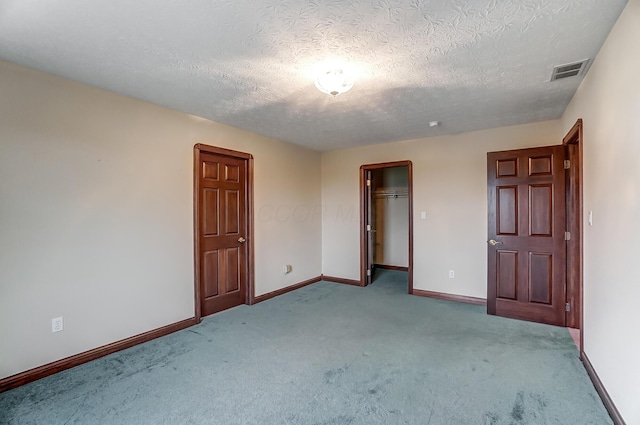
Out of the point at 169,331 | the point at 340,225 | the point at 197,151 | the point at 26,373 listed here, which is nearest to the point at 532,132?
the point at 340,225

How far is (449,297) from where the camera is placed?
4.43 meters

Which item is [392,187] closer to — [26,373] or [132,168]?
[132,168]

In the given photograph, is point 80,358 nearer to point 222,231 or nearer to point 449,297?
point 222,231

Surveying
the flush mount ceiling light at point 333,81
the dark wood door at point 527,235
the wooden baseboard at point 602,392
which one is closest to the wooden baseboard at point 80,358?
the flush mount ceiling light at point 333,81

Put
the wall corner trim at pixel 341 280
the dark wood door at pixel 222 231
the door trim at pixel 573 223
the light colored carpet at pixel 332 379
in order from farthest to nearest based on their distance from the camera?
1. the wall corner trim at pixel 341 280
2. the dark wood door at pixel 222 231
3. the door trim at pixel 573 223
4. the light colored carpet at pixel 332 379

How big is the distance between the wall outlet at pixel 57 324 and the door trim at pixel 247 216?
1237 millimetres

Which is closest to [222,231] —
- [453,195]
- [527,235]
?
[453,195]

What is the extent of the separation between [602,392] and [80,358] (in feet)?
13.0

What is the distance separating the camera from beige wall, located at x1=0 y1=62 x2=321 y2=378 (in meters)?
2.31

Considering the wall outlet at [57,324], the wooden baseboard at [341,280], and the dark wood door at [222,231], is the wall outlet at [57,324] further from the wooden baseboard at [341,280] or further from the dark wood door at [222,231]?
the wooden baseboard at [341,280]

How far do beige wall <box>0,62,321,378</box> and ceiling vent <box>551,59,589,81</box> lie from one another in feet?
11.3

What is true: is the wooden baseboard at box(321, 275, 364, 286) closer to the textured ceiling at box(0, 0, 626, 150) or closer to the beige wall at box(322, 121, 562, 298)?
the beige wall at box(322, 121, 562, 298)

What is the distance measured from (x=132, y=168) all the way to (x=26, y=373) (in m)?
1.83

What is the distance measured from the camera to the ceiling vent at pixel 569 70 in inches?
92.0
